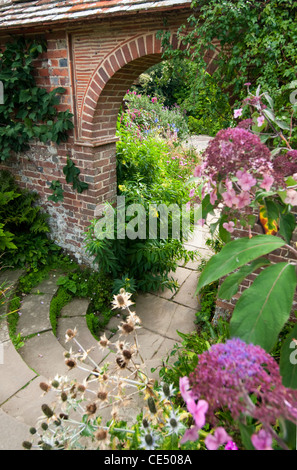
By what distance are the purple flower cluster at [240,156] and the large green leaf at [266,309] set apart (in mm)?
410

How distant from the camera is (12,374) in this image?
8.12 ft

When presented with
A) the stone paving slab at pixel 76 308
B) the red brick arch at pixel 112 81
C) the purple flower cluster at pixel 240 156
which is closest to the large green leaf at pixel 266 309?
the purple flower cluster at pixel 240 156

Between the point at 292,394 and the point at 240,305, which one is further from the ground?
the point at 240,305

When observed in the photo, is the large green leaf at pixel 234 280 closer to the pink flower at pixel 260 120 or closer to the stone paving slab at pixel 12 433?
the pink flower at pixel 260 120

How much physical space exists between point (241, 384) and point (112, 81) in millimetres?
3338

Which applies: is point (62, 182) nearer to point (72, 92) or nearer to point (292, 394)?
point (72, 92)

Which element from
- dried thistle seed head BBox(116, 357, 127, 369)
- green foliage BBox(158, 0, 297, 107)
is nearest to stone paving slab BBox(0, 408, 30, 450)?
dried thistle seed head BBox(116, 357, 127, 369)

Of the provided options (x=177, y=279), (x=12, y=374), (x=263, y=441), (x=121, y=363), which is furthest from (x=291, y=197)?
(x=177, y=279)

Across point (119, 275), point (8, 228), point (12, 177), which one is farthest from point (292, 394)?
point (12, 177)

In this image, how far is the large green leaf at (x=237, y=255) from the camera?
103cm

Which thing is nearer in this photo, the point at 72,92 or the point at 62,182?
the point at 72,92

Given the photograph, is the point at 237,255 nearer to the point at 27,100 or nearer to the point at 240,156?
the point at 240,156

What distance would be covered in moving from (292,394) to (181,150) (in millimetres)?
7964

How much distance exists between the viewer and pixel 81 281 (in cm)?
396
